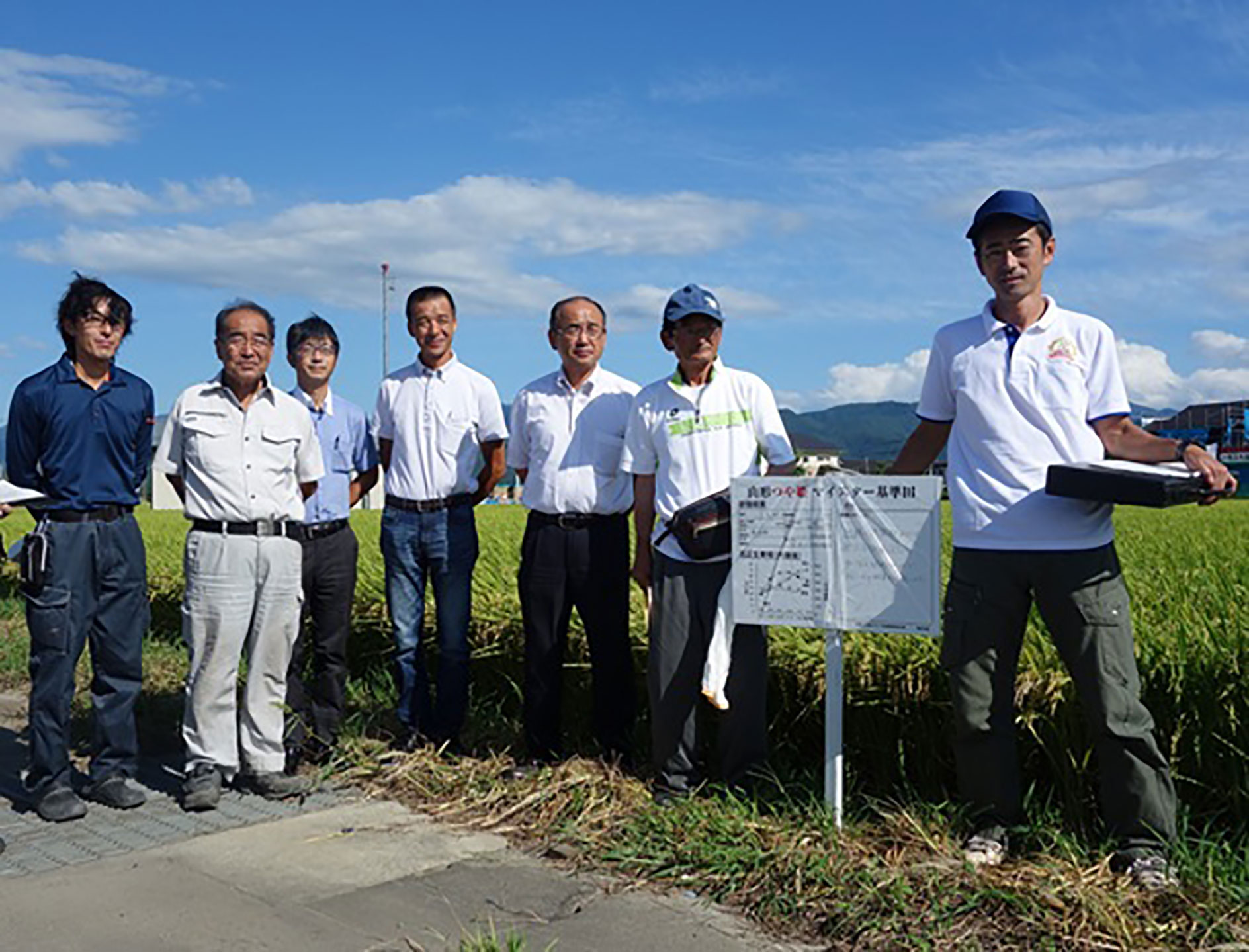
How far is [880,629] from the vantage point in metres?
4.19

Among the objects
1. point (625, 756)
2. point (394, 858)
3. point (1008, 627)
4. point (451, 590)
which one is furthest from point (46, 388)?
point (1008, 627)

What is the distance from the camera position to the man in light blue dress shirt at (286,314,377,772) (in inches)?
224

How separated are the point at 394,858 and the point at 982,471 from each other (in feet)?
7.97

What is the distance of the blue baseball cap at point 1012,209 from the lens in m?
3.89

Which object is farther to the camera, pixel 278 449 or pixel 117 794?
pixel 278 449

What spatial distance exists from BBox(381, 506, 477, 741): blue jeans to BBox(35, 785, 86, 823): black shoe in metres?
1.43

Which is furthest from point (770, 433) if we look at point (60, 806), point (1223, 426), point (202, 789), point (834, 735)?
point (1223, 426)

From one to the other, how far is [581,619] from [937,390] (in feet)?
6.42

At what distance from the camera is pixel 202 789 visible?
504cm

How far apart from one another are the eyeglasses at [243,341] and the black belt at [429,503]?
3.08 ft

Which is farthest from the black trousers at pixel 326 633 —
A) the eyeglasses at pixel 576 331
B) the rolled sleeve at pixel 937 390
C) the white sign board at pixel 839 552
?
the rolled sleeve at pixel 937 390

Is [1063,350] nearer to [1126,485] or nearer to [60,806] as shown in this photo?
[1126,485]

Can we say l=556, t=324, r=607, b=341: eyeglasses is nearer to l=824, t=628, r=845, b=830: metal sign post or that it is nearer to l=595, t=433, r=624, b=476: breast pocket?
l=595, t=433, r=624, b=476: breast pocket

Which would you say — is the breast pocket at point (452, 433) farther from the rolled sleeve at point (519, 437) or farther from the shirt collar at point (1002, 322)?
the shirt collar at point (1002, 322)
